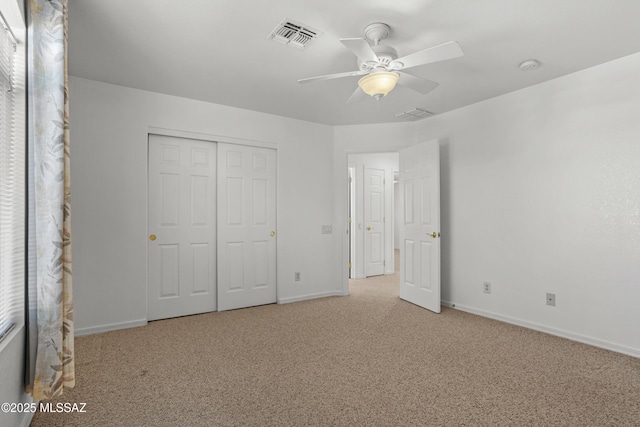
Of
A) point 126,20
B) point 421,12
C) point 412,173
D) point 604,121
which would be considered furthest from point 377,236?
point 126,20

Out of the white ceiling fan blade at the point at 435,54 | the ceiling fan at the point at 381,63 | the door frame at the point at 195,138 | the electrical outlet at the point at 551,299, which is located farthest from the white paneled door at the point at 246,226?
the electrical outlet at the point at 551,299

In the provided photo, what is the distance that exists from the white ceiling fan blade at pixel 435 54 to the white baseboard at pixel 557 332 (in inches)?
109

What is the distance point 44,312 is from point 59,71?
1261 millimetres

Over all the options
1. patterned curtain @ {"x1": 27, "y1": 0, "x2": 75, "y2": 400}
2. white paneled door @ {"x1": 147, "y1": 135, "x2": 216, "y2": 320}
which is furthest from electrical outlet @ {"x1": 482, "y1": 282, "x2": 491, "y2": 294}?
patterned curtain @ {"x1": 27, "y1": 0, "x2": 75, "y2": 400}

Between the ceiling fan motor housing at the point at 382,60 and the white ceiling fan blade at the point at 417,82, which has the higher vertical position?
the ceiling fan motor housing at the point at 382,60

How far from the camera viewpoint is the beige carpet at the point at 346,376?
1.92 meters

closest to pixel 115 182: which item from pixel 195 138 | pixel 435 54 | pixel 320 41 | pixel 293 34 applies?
pixel 195 138

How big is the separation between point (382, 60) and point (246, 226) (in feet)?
8.62

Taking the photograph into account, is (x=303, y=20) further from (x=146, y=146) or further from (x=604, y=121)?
(x=604, y=121)

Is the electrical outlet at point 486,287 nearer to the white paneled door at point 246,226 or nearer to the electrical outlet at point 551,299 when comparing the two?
the electrical outlet at point 551,299

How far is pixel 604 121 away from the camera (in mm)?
2930

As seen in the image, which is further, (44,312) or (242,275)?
(242,275)

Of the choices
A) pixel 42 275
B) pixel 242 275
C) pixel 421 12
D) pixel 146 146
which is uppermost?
pixel 421 12

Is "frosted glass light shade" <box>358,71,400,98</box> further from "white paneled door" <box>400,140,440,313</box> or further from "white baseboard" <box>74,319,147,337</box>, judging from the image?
"white baseboard" <box>74,319,147,337</box>
